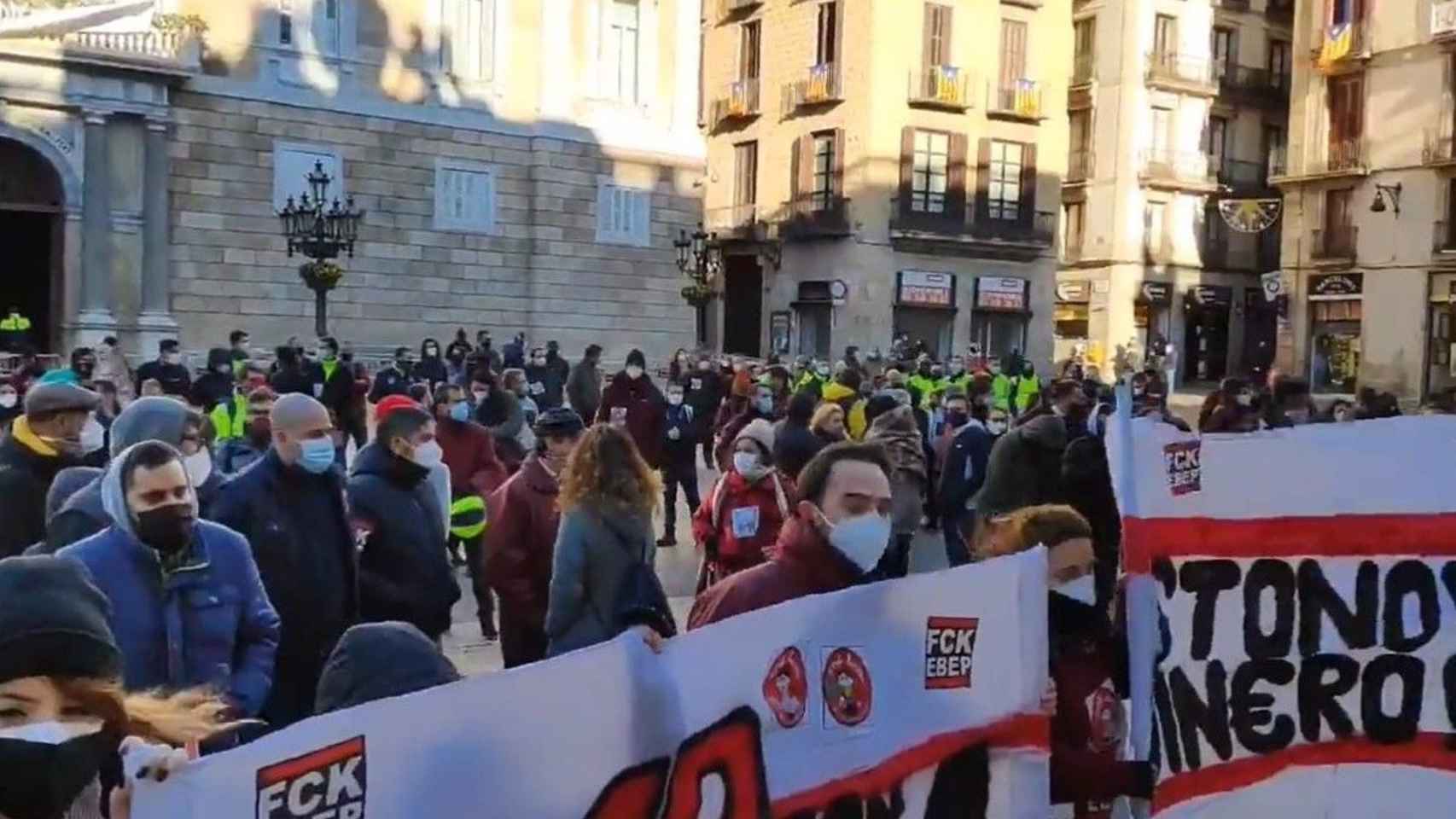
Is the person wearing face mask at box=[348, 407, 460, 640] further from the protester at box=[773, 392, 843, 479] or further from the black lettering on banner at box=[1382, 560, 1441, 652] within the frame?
the black lettering on banner at box=[1382, 560, 1441, 652]

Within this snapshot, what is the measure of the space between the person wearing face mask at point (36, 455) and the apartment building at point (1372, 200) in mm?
32462

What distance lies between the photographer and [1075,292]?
43750 millimetres

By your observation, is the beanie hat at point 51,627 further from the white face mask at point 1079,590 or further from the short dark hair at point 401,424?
the short dark hair at point 401,424

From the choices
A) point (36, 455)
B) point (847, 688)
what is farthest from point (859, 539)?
point (36, 455)

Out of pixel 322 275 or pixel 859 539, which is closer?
pixel 859 539

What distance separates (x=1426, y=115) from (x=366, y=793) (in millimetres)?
36247

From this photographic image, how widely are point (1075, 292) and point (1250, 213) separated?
7331 mm

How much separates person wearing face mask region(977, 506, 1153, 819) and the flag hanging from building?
114 feet

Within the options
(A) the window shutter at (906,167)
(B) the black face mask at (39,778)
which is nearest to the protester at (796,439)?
(B) the black face mask at (39,778)

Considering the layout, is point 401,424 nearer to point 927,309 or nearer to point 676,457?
point 676,457

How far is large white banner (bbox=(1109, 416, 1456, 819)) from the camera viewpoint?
3.96 m

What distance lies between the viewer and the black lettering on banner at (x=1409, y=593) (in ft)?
13.4

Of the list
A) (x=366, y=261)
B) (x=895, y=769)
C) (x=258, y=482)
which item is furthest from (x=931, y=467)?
(x=366, y=261)

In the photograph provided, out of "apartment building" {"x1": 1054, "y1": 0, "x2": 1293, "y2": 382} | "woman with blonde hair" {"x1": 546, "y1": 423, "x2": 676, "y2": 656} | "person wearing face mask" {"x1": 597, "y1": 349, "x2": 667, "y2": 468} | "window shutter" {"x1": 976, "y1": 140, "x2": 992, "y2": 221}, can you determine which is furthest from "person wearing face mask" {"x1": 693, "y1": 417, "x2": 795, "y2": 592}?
"apartment building" {"x1": 1054, "y1": 0, "x2": 1293, "y2": 382}
